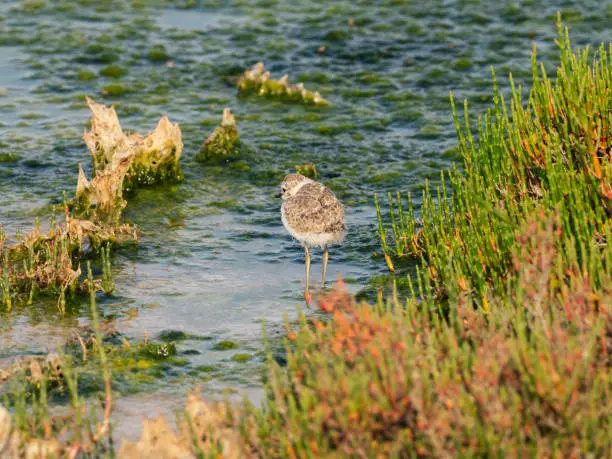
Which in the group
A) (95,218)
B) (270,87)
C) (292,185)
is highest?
(270,87)

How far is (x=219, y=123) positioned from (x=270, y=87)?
122cm

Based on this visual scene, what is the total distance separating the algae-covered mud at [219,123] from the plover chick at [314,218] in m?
0.47

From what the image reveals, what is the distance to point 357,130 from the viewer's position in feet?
42.7

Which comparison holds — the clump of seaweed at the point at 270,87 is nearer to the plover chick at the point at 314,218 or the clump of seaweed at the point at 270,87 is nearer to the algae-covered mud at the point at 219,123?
the algae-covered mud at the point at 219,123

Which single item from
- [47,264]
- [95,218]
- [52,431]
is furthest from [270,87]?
[52,431]

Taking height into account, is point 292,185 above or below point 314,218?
above

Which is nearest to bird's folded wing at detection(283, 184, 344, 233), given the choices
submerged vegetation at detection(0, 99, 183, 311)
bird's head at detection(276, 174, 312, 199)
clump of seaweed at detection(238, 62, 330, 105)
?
bird's head at detection(276, 174, 312, 199)

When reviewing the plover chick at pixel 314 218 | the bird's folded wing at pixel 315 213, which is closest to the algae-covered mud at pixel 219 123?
the plover chick at pixel 314 218

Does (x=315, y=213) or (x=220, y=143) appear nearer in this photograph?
(x=315, y=213)

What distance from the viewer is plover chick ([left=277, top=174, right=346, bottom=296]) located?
8.99 meters

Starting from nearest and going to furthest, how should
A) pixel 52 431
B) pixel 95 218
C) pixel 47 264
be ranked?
1. pixel 52 431
2. pixel 47 264
3. pixel 95 218

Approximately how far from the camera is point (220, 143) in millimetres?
12227

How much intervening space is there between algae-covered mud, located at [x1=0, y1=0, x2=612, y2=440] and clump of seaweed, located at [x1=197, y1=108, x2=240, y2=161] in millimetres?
110

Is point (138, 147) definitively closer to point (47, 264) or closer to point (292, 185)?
point (292, 185)
